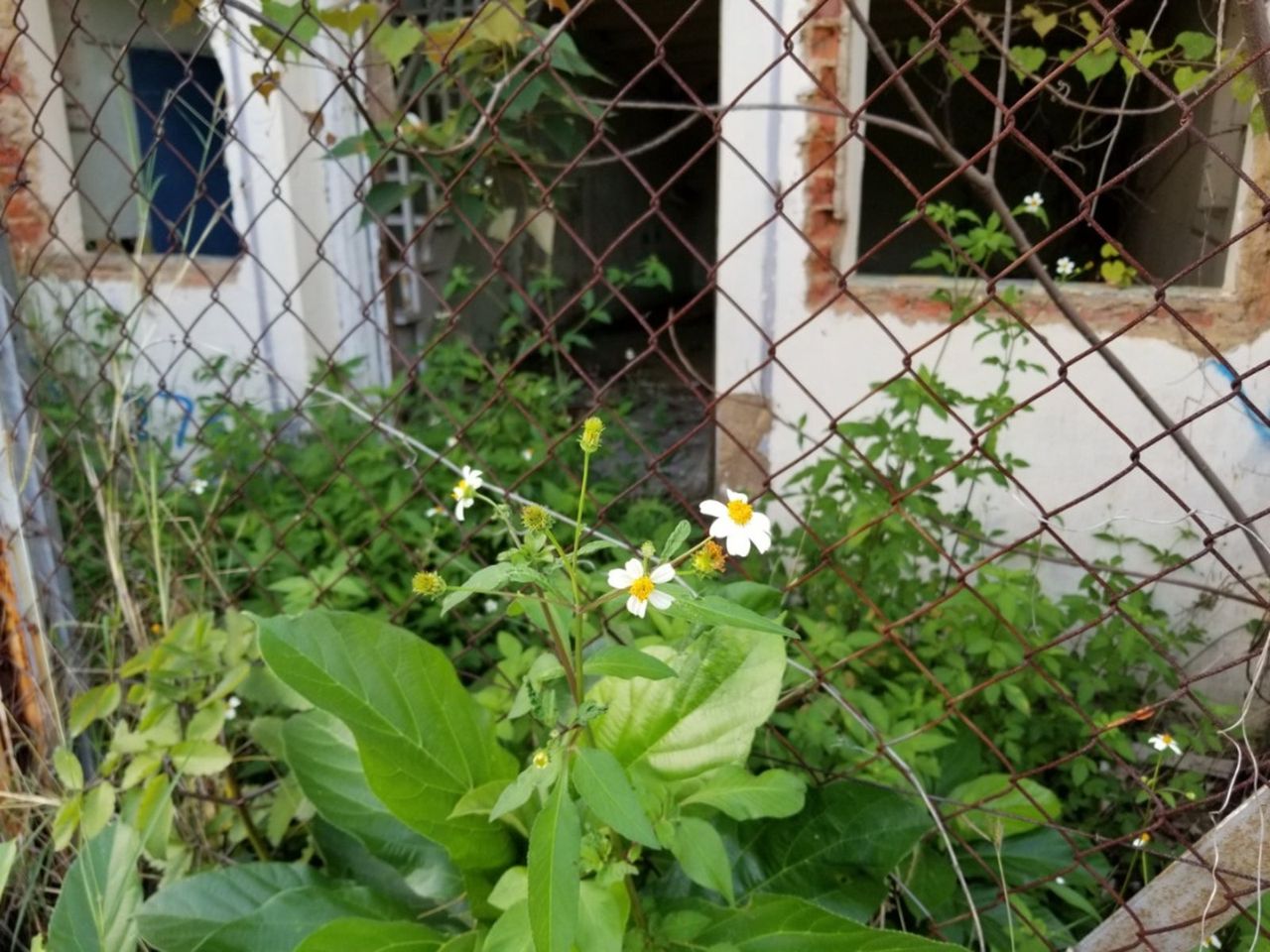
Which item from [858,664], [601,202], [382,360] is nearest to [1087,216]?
[858,664]

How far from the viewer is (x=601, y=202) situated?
7602mm

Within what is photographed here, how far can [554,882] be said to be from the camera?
0.80 metres

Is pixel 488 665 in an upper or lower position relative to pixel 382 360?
lower

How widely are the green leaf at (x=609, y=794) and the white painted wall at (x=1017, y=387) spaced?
1.17 m

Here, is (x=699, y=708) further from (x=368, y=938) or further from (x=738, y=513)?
(x=368, y=938)

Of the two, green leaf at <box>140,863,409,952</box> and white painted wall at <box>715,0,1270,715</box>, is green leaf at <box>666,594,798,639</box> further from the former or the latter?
white painted wall at <box>715,0,1270,715</box>

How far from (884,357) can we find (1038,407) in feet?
1.39

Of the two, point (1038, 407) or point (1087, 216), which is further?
point (1038, 407)

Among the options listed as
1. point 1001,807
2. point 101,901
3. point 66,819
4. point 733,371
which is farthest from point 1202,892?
point 733,371

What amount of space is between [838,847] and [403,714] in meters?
0.55

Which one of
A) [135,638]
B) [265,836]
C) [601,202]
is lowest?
[265,836]

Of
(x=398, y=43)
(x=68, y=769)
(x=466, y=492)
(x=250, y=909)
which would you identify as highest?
(x=398, y=43)

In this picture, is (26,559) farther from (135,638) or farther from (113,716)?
(113,716)

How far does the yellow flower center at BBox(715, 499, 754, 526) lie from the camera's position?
0.89 meters
